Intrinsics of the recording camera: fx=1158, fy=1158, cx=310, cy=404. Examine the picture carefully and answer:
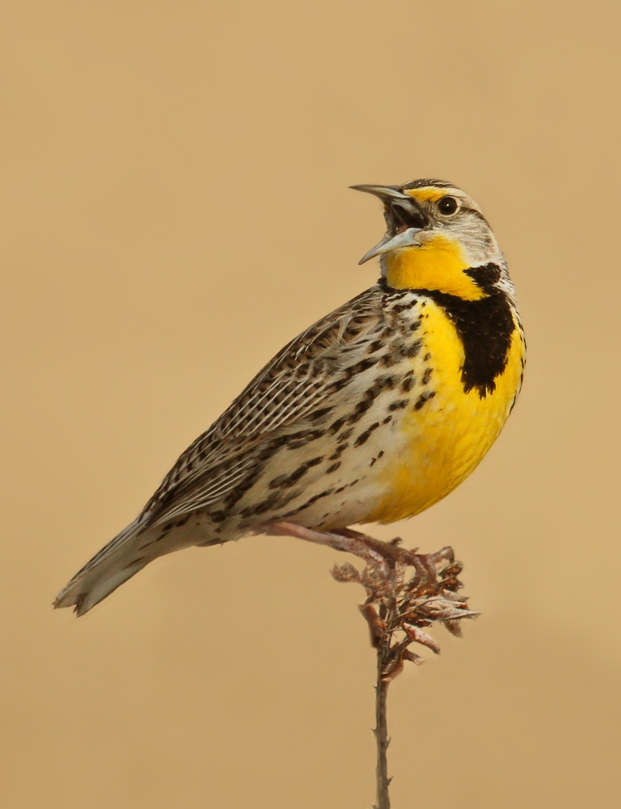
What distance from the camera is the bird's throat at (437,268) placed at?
2670 millimetres

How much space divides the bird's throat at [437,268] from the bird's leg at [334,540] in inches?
23.8

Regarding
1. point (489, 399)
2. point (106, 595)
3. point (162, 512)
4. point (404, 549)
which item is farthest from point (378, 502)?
point (106, 595)

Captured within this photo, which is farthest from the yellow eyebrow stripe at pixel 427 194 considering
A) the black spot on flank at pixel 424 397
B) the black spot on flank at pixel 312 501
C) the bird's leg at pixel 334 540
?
the bird's leg at pixel 334 540

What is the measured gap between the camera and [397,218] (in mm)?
2736

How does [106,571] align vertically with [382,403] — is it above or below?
below

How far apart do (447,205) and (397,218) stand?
122 mm

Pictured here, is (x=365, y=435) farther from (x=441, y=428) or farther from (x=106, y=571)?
(x=106, y=571)

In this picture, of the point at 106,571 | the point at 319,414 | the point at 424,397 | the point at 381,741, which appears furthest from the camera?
the point at 106,571

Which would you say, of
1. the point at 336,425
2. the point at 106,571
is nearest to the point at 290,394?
the point at 336,425

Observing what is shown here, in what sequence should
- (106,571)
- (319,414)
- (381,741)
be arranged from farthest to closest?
(106,571) < (319,414) < (381,741)

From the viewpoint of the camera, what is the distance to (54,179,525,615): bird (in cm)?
257

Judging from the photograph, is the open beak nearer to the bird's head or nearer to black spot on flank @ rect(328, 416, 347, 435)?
the bird's head

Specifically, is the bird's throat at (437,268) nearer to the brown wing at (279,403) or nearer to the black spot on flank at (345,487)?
the brown wing at (279,403)

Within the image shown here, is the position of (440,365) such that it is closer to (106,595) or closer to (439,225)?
(439,225)
